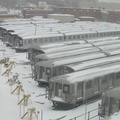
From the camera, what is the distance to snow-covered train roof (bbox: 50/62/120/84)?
53.1ft

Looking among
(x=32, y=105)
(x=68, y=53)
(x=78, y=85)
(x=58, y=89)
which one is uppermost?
(x=68, y=53)

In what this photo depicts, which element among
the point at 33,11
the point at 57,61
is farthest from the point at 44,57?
the point at 33,11

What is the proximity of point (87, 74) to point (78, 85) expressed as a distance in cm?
119

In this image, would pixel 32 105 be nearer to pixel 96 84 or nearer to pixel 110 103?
pixel 96 84

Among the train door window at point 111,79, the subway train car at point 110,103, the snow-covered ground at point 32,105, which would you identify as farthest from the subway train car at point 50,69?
the subway train car at point 110,103

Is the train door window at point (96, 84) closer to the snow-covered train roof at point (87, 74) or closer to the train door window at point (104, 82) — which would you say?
the snow-covered train roof at point (87, 74)

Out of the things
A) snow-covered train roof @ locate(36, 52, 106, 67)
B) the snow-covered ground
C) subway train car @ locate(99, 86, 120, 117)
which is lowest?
the snow-covered ground

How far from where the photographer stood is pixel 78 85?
16266 mm

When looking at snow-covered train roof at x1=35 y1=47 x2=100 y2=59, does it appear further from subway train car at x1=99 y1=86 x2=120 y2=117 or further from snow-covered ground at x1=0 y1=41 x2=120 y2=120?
subway train car at x1=99 y1=86 x2=120 y2=117

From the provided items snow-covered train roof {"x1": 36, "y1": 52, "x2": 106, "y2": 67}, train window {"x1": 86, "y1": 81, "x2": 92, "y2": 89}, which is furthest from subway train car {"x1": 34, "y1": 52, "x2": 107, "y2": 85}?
train window {"x1": 86, "y1": 81, "x2": 92, "y2": 89}

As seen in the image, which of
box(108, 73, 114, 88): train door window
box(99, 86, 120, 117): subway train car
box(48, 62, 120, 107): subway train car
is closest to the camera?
box(99, 86, 120, 117): subway train car

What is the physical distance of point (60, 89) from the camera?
16.1 meters

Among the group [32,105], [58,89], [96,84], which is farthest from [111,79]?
[32,105]

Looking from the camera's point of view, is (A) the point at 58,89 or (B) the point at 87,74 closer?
(A) the point at 58,89
